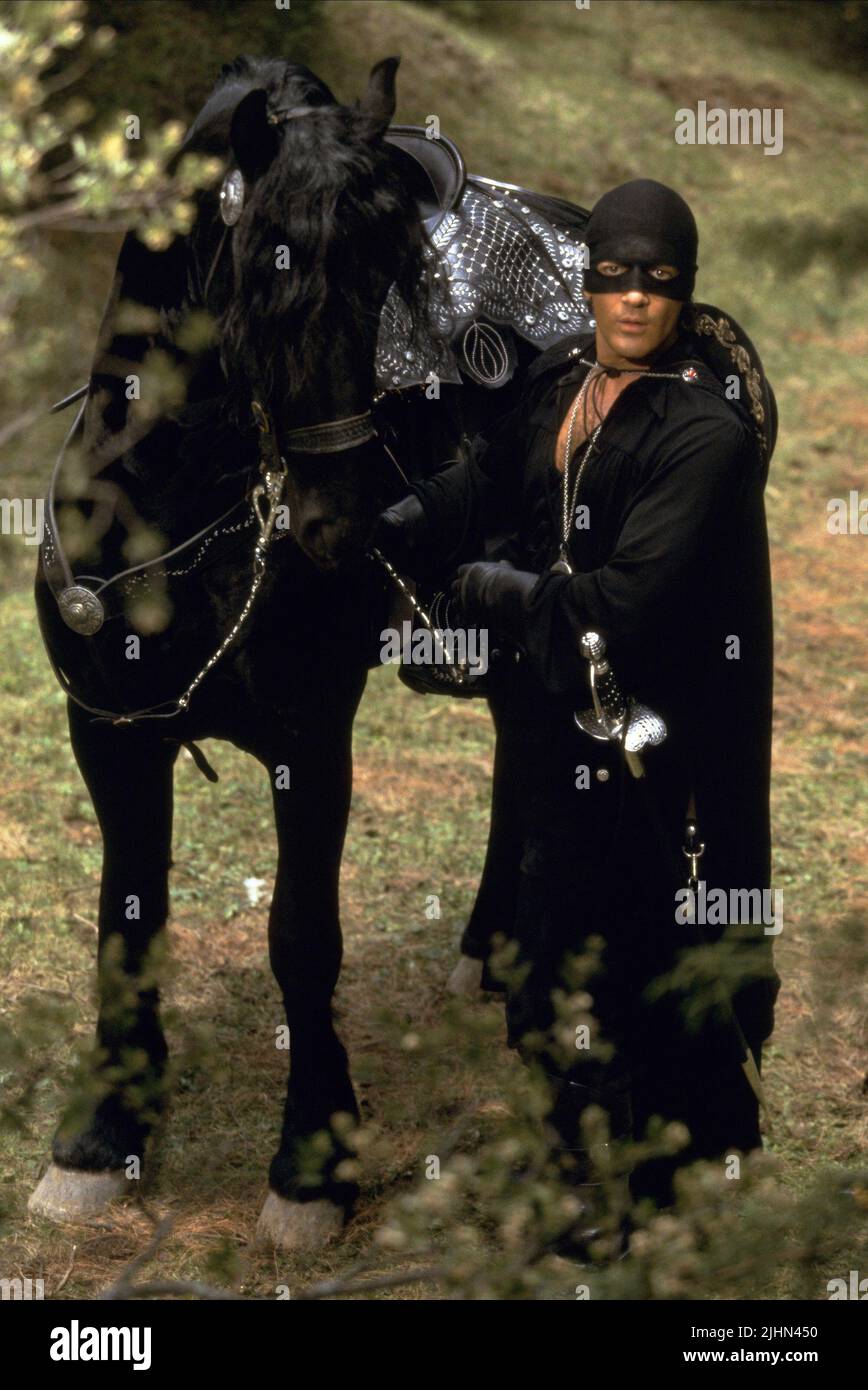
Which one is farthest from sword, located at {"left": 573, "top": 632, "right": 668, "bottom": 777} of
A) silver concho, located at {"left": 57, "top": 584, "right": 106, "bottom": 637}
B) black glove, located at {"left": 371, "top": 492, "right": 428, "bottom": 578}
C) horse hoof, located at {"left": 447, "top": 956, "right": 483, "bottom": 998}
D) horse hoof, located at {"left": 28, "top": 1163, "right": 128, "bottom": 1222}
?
horse hoof, located at {"left": 447, "top": 956, "right": 483, "bottom": 998}

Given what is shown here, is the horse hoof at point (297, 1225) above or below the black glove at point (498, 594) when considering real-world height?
below

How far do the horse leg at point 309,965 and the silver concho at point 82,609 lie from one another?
0.52 metres

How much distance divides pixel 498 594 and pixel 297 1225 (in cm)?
168

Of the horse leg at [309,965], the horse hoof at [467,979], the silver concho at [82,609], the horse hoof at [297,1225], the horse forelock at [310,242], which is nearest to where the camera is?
the horse forelock at [310,242]

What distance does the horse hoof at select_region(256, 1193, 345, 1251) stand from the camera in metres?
4.26

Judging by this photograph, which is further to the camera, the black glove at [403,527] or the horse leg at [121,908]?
the horse leg at [121,908]

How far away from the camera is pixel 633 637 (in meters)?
3.54

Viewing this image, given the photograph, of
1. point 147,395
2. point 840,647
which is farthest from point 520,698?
point 840,647

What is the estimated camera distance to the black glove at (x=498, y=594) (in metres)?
3.59

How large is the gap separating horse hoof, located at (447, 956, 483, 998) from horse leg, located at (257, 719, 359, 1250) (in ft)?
3.90

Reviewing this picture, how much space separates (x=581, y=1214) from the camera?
393 centimetres

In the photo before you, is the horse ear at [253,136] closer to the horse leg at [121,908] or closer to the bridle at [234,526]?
the bridle at [234,526]

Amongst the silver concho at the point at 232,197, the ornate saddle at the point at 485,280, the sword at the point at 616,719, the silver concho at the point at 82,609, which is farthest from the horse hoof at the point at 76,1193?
the silver concho at the point at 232,197
